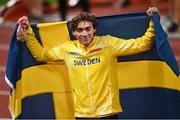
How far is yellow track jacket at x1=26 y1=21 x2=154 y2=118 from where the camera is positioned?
643cm

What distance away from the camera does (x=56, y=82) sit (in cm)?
716

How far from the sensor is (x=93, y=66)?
6430 mm

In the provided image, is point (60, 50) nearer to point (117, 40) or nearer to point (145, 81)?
point (117, 40)

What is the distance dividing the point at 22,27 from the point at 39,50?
28 centimetres

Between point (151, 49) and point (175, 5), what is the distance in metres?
6.23

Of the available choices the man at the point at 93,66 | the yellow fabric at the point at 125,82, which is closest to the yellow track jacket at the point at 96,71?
the man at the point at 93,66

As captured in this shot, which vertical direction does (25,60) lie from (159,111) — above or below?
above

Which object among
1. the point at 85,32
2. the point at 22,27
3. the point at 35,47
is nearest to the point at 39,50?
the point at 35,47

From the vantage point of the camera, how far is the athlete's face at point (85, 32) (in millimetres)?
6348

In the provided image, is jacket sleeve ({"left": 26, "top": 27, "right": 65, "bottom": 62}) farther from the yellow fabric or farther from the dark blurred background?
the dark blurred background

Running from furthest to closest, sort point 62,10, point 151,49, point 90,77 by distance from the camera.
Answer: point 62,10 < point 151,49 < point 90,77

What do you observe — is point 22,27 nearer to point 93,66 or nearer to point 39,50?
point 39,50

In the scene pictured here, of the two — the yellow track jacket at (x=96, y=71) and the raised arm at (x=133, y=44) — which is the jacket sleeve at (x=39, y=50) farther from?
the raised arm at (x=133, y=44)

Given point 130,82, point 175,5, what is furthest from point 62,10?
point 130,82
